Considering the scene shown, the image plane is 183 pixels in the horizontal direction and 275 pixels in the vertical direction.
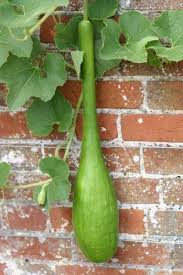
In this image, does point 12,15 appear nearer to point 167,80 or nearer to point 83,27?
point 83,27

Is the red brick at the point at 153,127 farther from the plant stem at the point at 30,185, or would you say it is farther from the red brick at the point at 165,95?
the plant stem at the point at 30,185

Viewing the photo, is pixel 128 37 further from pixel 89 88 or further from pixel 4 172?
pixel 4 172

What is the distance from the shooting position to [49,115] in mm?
1226

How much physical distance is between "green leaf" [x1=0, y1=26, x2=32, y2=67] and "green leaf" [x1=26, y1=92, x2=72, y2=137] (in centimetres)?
15

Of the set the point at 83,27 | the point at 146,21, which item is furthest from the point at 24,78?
the point at 146,21

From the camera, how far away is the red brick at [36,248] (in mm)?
1366

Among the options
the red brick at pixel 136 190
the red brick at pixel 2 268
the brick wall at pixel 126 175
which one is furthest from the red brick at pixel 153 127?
the red brick at pixel 2 268

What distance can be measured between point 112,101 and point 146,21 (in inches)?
7.9

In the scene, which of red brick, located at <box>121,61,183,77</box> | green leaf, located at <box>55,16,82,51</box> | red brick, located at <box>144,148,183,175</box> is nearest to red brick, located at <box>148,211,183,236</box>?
red brick, located at <box>144,148,183,175</box>

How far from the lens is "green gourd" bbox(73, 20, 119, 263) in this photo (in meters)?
1.18

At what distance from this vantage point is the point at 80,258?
4.50 ft

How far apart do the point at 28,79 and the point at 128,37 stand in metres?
0.22

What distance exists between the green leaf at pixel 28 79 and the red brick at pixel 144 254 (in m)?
0.43

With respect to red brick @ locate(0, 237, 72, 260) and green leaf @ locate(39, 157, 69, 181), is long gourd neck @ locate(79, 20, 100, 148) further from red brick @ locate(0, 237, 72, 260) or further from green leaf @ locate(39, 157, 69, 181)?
red brick @ locate(0, 237, 72, 260)
